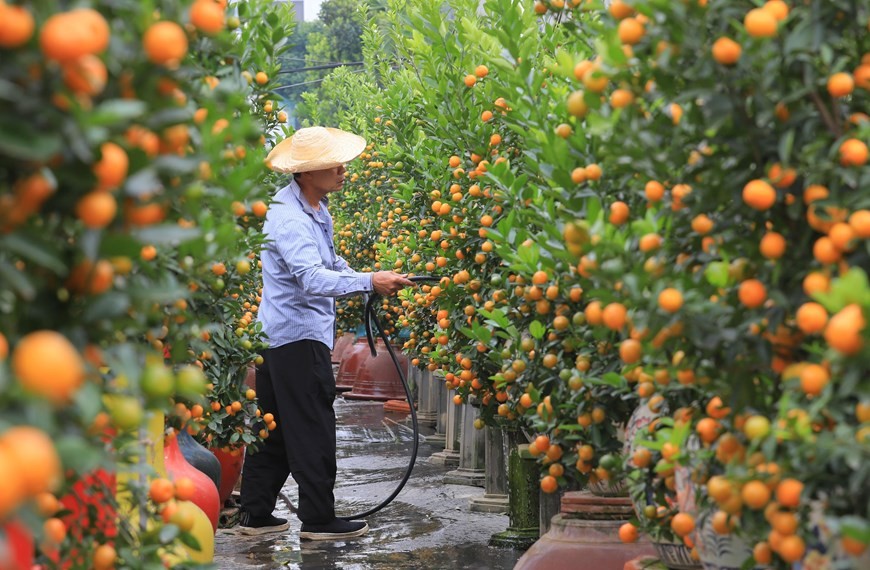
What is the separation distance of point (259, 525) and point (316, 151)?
2396 millimetres

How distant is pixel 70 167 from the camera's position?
4.24ft

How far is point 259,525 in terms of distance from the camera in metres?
6.76

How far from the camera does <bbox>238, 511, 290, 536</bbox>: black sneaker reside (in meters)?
6.67

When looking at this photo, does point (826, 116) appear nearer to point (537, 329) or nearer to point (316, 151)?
point (537, 329)

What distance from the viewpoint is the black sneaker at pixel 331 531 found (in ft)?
21.3

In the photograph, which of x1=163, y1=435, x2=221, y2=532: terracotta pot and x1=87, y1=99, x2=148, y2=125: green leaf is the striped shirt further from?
x1=87, y1=99, x2=148, y2=125: green leaf

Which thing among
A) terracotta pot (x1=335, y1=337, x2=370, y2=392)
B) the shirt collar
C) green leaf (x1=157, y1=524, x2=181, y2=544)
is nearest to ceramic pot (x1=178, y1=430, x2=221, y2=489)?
the shirt collar

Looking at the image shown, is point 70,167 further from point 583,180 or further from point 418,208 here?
point 418,208

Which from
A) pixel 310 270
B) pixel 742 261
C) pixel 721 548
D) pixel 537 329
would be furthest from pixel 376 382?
pixel 742 261

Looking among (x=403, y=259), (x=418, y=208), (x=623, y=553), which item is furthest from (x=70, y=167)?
(x=403, y=259)

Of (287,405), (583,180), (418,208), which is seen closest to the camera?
(583,180)

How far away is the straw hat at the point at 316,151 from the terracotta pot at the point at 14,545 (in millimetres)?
5303

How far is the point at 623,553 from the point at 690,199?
2103 mm

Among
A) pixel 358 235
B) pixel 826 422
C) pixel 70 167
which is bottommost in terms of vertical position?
pixel 826 422
